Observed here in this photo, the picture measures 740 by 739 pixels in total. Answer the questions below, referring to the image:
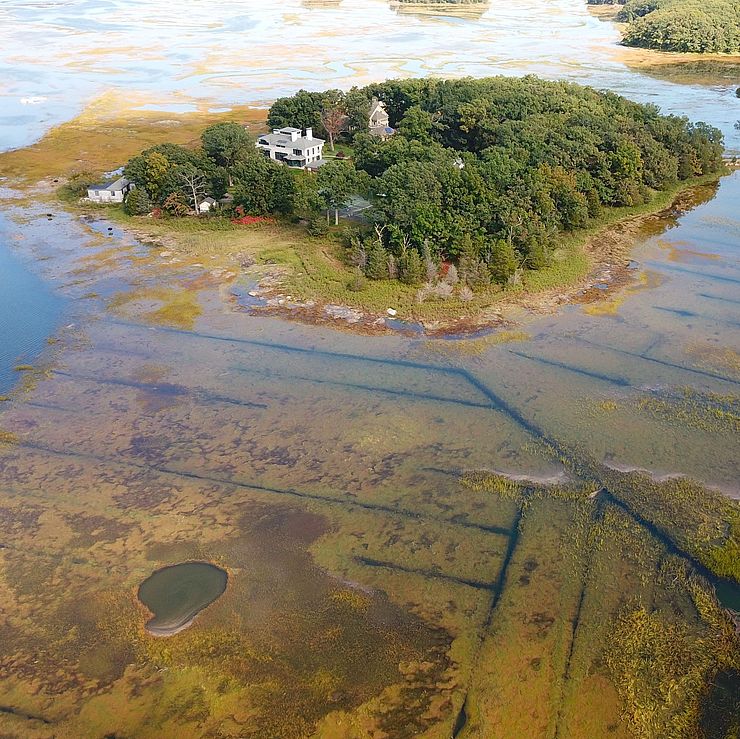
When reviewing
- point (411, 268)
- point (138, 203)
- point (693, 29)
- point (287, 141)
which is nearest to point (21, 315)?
point (138, 203)

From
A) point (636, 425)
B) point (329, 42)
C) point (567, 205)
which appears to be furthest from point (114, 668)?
point (329, 42)

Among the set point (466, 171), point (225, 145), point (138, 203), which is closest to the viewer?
point (466, 171)

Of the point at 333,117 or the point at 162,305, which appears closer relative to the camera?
the point at 162,305

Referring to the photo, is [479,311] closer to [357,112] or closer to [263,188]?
[263,188]

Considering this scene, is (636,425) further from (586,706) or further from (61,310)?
(61,310)

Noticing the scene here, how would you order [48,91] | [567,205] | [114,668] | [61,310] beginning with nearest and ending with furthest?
[114,668]
[61,310]
[567,205]
[48,91]
